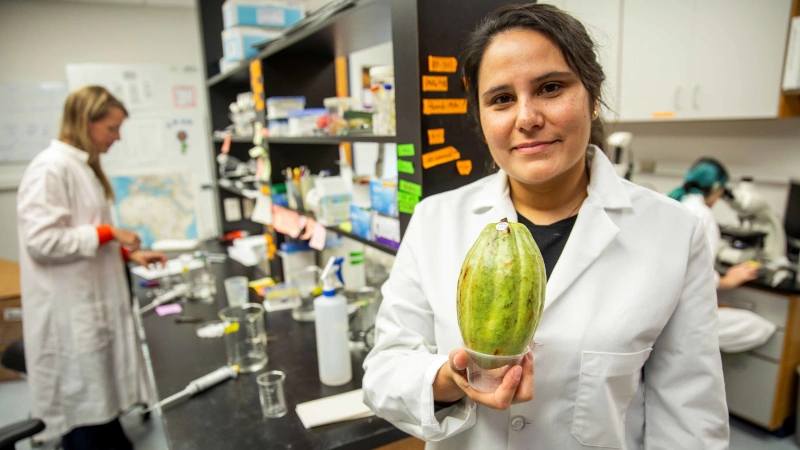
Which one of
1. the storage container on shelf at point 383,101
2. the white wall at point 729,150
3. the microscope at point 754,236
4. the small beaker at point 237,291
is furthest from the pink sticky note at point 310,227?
the white wall at point 729,150

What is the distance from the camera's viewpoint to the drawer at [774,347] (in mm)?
2361

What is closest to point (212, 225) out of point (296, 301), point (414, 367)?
point (296, 301)

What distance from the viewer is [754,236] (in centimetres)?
256

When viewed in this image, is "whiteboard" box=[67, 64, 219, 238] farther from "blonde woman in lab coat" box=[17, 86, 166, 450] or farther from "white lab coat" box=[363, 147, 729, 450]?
"white lab coat" box=[363, 147, 729, 450]

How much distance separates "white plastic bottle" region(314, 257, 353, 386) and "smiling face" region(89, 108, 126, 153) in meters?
1.48

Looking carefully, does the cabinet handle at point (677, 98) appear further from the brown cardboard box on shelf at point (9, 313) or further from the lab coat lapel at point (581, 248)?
the brown cardboard box on shelf at point (9, 313)

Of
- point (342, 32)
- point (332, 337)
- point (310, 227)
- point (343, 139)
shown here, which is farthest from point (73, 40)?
point (332, 337)

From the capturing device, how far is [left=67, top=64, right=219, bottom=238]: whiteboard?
13.8ft

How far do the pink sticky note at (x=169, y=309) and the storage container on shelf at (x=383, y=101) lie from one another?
122 centimetres

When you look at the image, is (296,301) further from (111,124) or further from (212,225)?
(212,225)

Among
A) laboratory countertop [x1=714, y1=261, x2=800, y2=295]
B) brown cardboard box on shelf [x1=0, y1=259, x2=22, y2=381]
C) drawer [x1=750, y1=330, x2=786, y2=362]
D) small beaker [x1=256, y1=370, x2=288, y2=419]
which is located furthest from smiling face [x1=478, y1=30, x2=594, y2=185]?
brown cardboard box on shelf [x1=0, y1=259, x2=22, y2=381]

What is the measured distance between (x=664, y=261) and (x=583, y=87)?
0.34m

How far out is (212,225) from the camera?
495 centimetres

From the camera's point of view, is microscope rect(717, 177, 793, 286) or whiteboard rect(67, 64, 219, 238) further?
whiteboard rect(67, 64, 219, 238)
